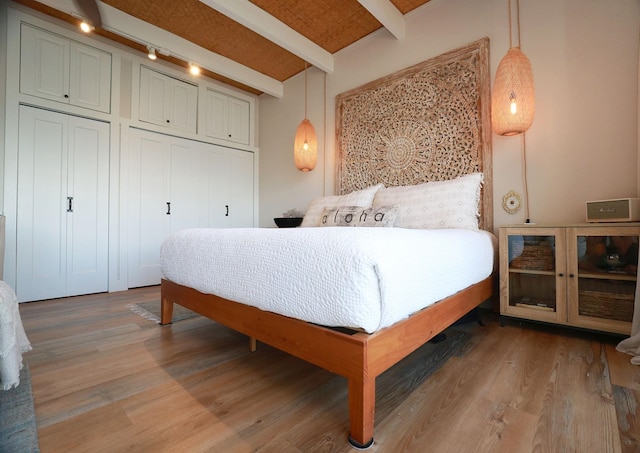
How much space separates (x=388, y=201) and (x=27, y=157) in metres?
3.34

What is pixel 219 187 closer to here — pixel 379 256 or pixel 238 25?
pixel 238 25

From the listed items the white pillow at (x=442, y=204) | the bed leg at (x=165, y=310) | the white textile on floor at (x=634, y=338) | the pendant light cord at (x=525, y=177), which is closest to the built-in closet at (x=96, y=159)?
the bed leg at (x=165, y=310)

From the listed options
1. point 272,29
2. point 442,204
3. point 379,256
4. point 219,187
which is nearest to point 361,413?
point 379,256

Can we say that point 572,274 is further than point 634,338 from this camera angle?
Yes

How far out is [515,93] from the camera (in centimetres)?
205

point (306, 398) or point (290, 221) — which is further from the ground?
point (290, 221)

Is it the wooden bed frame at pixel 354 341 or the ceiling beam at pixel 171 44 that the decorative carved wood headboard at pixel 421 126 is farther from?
the wooden bed frame at pixel 354 341

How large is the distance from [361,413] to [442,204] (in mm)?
1706

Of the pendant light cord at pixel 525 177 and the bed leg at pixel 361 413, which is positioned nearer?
the bed leg at pixel 361 413

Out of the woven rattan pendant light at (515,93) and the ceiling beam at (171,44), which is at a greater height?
the ceiling beam at (171,44)

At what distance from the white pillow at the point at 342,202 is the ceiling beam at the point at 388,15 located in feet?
4.80

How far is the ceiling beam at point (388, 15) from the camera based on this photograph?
2.48 metres

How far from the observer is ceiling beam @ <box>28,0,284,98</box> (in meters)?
2.72

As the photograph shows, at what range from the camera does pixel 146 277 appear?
11.4ft
